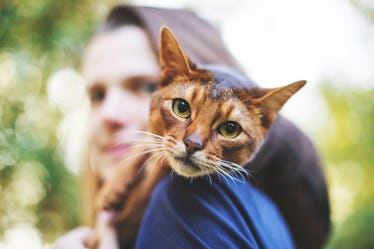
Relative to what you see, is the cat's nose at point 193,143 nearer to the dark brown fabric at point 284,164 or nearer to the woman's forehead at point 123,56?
the dark brown fabric at point 284,164

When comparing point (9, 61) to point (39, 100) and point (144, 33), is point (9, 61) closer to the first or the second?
point (39, 100)

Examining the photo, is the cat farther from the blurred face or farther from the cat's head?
the blurred face

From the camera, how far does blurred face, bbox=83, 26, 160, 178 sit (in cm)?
163

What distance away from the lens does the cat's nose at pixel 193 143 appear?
0.97 metres

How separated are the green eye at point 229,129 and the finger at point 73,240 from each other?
2.19ft

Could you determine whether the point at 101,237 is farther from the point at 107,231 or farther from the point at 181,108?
the point at 181,108

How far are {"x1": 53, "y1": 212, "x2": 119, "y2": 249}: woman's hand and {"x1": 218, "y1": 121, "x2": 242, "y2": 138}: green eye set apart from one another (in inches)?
22.9

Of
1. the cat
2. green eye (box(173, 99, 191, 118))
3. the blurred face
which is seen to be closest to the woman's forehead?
the blurred face

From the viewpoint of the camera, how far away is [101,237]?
A: 136cm

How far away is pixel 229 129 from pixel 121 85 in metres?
0.75

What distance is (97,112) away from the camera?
178 centimetres

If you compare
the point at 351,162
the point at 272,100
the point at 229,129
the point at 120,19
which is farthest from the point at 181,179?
the point at 351,162

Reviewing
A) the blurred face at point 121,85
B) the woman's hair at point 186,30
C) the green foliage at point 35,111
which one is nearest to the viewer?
the green foliage at point 35,111

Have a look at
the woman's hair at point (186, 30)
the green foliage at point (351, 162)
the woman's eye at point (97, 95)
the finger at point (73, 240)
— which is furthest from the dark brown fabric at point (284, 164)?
the green foliage at point (351, 162)
